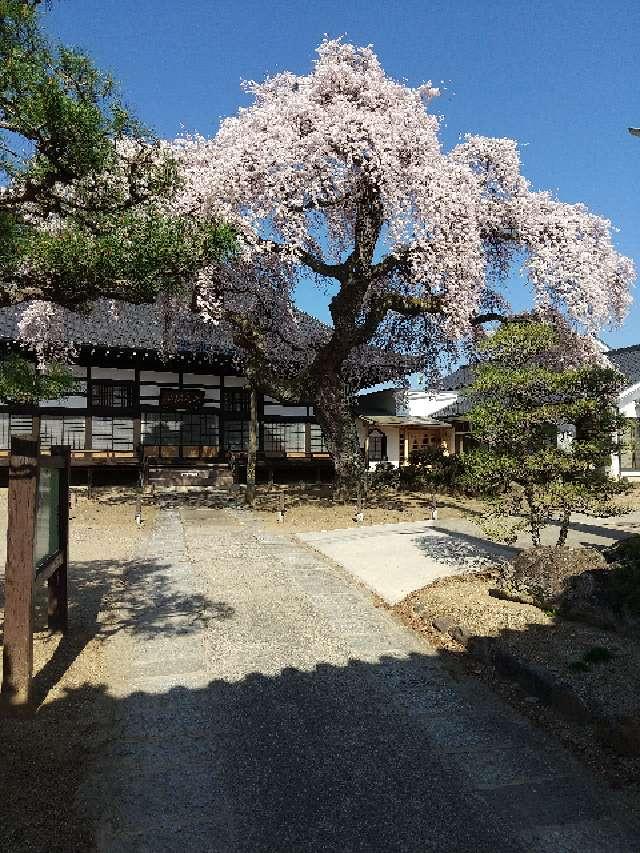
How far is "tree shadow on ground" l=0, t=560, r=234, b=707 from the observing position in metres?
5.68

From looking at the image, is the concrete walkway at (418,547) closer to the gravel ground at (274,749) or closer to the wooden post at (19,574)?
the gravel ground at (274,749)

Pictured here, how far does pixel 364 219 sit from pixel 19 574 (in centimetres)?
1239

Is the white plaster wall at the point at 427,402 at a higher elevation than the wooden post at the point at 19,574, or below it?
higher

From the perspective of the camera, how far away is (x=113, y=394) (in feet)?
70.0

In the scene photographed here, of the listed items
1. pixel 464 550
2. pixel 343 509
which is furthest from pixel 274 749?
pixel 343 509

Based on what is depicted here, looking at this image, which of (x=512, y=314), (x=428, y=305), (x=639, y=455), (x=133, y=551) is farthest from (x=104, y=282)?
(x=639, y=455)

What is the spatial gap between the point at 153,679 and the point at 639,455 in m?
23.3

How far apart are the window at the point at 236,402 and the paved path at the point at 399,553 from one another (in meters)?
10.9

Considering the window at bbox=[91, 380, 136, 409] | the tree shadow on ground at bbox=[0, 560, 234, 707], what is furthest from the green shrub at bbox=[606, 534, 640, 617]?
the window at bbox=[91, 380, 136, 409]

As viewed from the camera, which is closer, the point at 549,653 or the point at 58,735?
the point at 58,735

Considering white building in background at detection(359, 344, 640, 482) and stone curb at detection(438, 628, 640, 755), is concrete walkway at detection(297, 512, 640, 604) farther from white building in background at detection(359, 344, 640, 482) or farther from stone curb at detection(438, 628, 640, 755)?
white building in background at detection(359, 344, 640, 482)

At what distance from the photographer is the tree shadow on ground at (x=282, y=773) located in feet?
10.2

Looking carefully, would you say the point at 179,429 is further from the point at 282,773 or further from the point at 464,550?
the point at 282,773

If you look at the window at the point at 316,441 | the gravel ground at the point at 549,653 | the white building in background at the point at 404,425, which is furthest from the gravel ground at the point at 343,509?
the white building in background at the point at 404,425
